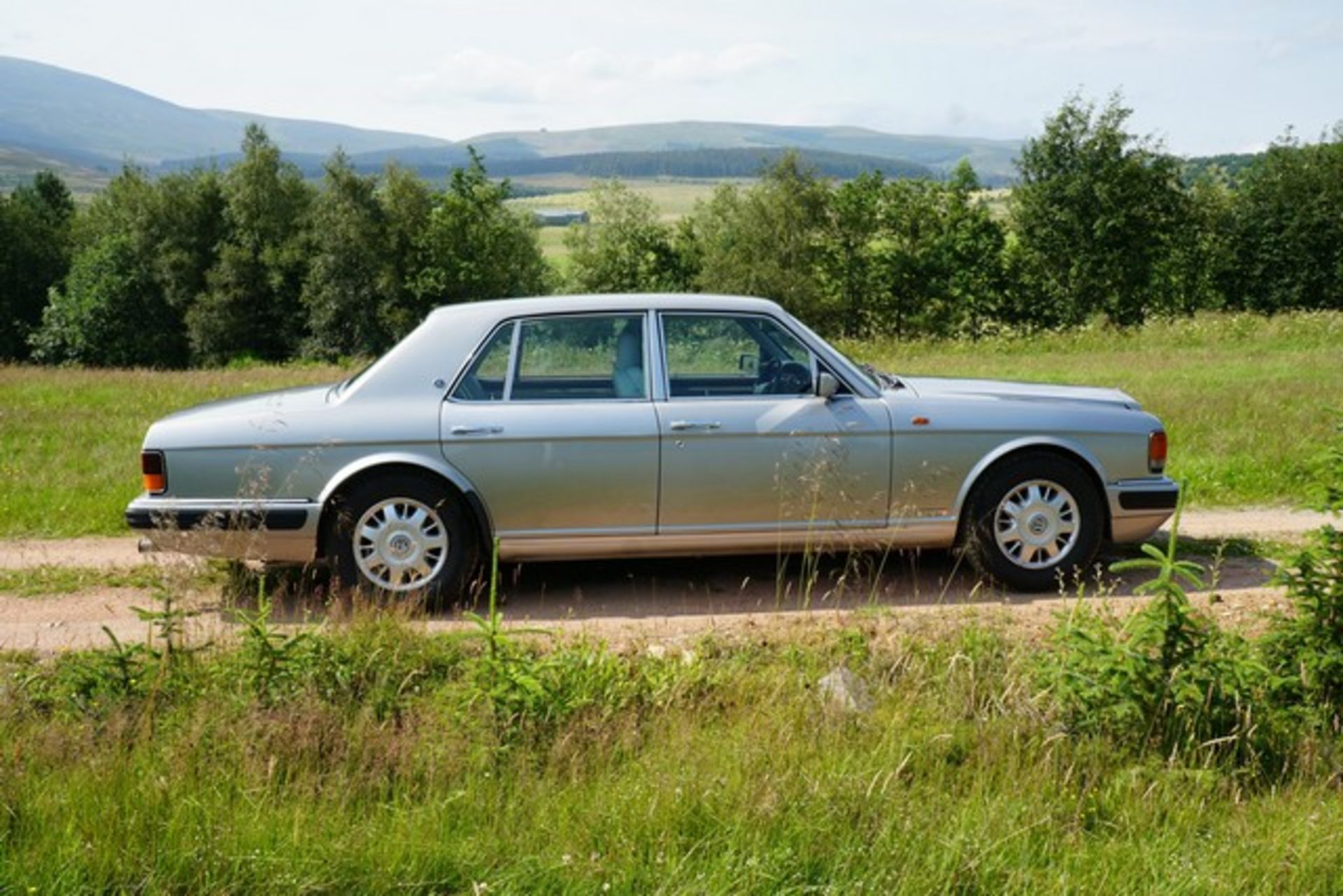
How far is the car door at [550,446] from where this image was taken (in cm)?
685

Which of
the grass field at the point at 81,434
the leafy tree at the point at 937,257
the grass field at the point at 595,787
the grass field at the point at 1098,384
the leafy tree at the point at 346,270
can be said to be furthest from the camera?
the leafy tree at the point at 346,270

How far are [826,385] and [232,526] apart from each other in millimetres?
3247

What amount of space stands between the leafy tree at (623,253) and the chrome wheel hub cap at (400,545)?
5394 cm

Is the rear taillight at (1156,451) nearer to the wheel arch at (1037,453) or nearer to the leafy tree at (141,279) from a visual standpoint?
the wheel arch at (1037,453)

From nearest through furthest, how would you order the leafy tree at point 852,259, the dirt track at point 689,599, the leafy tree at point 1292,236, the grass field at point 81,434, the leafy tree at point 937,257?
the dirt track at point 689,599 → the grass field at point 81,434 → the leafy tree at point 1292,236 → the leafy tree at point 937,257 → the leafy tree at point 852,259

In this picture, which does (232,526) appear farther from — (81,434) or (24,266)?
(24,266)

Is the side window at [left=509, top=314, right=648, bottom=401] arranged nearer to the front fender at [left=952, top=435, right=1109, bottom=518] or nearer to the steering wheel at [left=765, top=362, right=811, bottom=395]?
the steering wheel at [left=765, top=362, right=811, bottom=395]

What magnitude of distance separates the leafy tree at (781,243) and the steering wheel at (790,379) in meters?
47.8

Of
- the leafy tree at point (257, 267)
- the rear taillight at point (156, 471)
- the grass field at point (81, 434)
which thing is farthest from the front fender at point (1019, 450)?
the leafy tree at point (257, 267)

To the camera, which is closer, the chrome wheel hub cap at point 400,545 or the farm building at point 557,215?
the chrome wheel hub cap at point 400,545

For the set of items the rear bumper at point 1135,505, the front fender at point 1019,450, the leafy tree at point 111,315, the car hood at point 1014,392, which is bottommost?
the leafy tree at point 111,315

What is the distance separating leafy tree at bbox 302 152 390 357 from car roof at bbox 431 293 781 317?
52.9 m

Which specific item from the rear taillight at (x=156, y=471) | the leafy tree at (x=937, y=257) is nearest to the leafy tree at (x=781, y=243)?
the leafy tree at (x=937, y=257)

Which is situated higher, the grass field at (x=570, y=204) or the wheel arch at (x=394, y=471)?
the grass field at (x=570, y=204)
